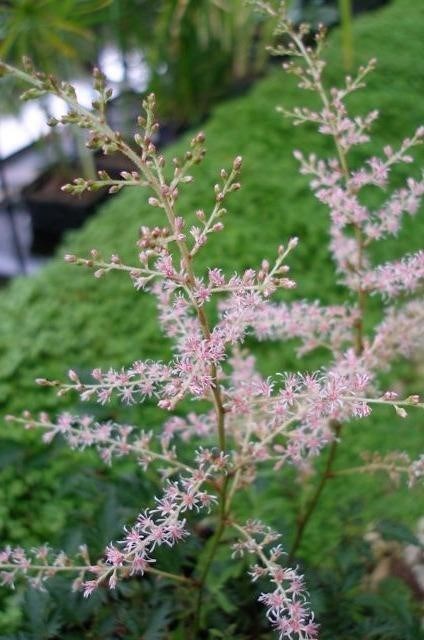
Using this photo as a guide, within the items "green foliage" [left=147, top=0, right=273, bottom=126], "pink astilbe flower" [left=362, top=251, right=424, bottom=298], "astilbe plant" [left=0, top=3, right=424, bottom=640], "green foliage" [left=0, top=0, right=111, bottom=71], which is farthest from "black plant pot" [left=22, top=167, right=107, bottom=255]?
"pink astilbe flower" [left=362, top=251, right=424, bottom=298]

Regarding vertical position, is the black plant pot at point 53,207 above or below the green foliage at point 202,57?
below

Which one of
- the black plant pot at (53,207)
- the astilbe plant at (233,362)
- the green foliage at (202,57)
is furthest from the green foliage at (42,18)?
the astilbe plant at (233,362)

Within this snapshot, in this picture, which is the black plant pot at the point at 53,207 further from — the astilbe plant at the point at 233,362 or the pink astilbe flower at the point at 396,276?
the pink astilbe flower at the point at 396,276

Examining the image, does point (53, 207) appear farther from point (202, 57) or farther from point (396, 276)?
point (396, 276)

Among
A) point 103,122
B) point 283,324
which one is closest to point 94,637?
point 283,324

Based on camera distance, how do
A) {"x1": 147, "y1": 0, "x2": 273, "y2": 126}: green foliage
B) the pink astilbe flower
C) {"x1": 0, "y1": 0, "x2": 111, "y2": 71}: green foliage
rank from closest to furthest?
the pink astilbe flower → {"x1": 0, "y1": 0, "x2": 111, "y2": 71}: green foliage → {"x1": 147, "y1": 0, "x2": 273, "y2": 126}: green foliage

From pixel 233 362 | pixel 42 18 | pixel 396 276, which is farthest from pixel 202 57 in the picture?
pixel 396 276

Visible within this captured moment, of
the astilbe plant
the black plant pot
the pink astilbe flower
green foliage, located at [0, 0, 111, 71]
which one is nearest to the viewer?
the astilbe plant

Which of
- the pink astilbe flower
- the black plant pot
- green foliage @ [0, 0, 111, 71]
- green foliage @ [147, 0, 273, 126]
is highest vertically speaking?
green foliage @ [0, 0, 111, 71]

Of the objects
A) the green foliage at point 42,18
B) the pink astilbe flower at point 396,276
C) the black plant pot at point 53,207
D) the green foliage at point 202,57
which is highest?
the green foliage at point 42,18

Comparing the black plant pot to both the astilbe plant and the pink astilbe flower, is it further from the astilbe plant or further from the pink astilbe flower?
the pink astilbe flower
